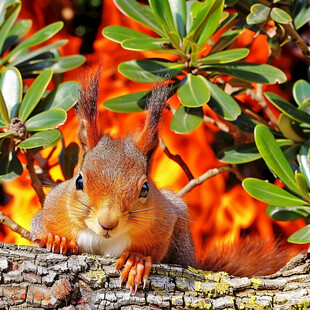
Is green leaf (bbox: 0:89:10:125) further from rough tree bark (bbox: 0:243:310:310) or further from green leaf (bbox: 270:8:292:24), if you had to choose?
green leaf (bbox: 270:8:292:24)

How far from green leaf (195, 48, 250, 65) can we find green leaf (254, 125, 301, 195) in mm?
213

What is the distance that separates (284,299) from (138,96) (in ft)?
2.46

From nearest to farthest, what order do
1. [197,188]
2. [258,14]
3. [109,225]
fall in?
[109,225] < [258,14] < [197,188]

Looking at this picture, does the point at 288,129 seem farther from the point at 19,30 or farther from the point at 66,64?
the point at 19,30

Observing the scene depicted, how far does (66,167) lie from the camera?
1.73 m

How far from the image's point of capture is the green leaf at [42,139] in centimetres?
142

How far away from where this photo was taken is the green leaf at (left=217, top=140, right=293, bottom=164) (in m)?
1.62

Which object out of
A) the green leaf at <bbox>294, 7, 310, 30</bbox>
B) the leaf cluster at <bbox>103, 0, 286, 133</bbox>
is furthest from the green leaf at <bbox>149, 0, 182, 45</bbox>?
the green leaf at <bbox>294, 7, 310, 30</bbox>

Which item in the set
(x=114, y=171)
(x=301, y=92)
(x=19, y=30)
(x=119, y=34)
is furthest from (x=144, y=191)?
(x=19, y=30)

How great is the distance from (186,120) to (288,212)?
403mm

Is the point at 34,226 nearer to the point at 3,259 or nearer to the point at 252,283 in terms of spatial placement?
the point at 3,259

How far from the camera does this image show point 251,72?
61.1 inches

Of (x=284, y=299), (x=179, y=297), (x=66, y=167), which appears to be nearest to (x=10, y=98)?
(x=66, y=167)

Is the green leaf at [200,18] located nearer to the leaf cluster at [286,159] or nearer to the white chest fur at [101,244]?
the leaf cluster at [286,159]
